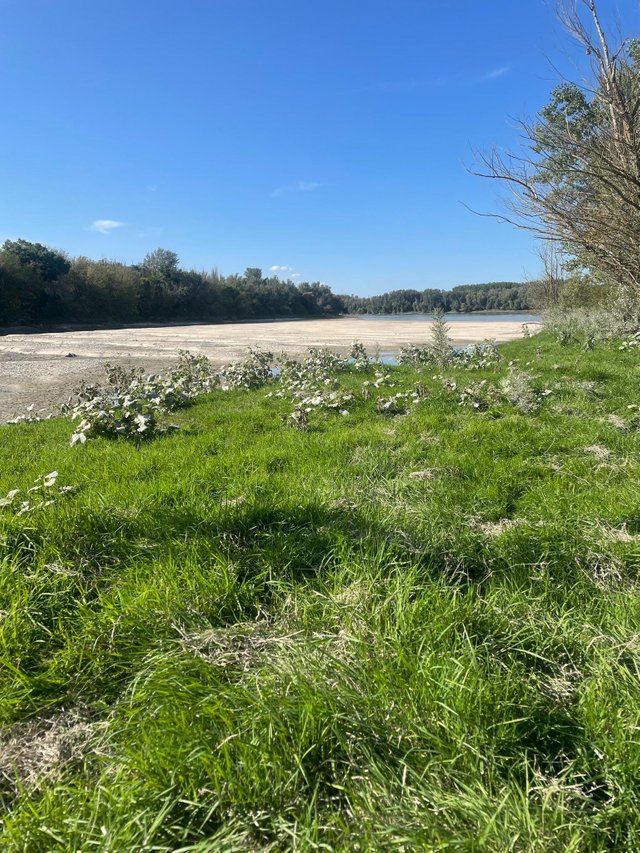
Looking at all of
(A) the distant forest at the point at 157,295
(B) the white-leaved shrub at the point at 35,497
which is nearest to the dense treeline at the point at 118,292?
(A) the distant forest at the point at 157,295

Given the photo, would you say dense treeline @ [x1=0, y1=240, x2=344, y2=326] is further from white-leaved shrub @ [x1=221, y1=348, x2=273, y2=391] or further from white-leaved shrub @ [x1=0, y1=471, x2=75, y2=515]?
white-leaved shrub @ [x1=0, y1=471, x2=75, y2=515]

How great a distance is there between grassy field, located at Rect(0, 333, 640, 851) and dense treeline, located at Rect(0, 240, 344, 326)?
50765 mm

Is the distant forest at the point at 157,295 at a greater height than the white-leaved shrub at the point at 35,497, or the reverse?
the distant forest at the point at 157,295

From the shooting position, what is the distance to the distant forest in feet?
152

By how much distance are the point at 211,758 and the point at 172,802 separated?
0.15 meters

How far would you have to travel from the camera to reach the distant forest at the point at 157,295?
46.4m

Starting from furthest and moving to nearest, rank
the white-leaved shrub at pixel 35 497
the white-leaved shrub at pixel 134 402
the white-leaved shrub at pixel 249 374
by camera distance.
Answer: the white-leaved shrub at pixel 249 374 < the white-leaved shrub at pixel 134 402 < the white-leaved shrub at pixel 35 497

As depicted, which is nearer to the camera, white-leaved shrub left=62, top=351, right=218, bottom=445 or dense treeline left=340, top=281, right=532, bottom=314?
white-leaved shrub left=62, top=351, right=218, bottom=445

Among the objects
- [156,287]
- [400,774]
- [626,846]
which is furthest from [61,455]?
[156,287]

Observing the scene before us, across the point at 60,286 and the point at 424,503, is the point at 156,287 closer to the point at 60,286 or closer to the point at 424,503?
the point at 60,286

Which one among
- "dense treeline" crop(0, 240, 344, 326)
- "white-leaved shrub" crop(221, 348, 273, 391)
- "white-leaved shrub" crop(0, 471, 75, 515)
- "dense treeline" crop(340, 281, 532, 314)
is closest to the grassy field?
"white-leaved shrub" crop(0, 471, 75, 515)

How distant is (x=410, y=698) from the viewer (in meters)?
1.70

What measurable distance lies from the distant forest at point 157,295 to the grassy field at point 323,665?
36.6 ft

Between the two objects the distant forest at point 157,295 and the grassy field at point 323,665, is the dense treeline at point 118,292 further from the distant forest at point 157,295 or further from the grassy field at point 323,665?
the grassy field at point 323,665
